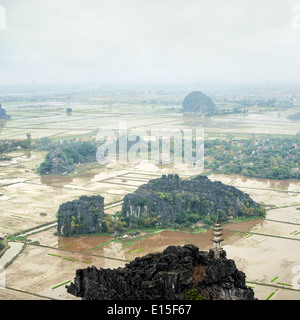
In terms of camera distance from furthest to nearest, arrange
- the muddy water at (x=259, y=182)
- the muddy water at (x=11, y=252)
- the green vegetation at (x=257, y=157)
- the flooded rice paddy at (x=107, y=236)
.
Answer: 1. the green vegetation at (x=257, y=157)
2. the muddy water at (x=259, y=182)
3. the muddy water at (x=11, y=252)
4. the flooded rice paddy at (x=107, y=236)

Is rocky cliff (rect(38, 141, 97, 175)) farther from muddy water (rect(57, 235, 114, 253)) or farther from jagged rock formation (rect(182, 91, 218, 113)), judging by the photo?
jagged rock formation (rect(182, 91, 218, 113))

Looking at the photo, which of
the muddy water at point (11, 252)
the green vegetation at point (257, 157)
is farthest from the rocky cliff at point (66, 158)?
the muddy water at point (11, 252)

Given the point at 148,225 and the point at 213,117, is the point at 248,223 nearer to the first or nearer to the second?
the point at 148,225

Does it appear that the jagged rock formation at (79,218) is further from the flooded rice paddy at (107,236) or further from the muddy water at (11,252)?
the muddy water at (11,252)

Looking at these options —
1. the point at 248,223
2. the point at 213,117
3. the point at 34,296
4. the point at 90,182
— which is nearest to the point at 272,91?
the point at 213,117

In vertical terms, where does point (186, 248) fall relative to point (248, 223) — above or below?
above
